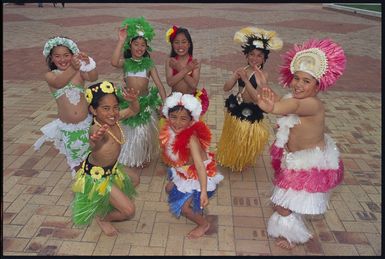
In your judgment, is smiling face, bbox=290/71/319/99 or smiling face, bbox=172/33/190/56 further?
smiling face, bbox=172/33/190/56

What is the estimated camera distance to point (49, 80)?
4.22m

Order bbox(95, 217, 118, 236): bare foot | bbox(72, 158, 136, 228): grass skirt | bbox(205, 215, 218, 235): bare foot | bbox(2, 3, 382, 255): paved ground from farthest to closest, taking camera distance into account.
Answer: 1. bbox(205, 215, 218, 235): bare foot
2. bbox(95, 217, 118, 236): bare foot
3. bbox(2, 3, 382, 255): paved ground
4. bbox(72, 158, 136, 228): grass skirt

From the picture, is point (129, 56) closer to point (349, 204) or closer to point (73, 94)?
point (73, 94)

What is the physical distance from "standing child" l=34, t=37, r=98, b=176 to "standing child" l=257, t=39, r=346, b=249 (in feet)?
7.02

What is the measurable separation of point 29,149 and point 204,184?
3.34 meters

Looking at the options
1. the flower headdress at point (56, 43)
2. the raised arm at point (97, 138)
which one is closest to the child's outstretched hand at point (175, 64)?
the flower headdress at point (56, 43)

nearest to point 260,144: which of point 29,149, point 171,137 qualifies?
point 171,137

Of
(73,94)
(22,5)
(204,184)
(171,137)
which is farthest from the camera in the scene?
(22,5)

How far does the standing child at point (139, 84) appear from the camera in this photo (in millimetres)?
4637

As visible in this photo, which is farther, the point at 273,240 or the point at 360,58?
the point at 360,58

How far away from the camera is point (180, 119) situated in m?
3.54

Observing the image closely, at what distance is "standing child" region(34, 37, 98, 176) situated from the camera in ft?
13.6

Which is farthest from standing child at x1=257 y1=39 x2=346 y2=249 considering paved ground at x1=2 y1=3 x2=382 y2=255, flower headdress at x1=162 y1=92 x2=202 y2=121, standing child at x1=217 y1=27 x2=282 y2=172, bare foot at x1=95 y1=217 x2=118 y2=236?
bare foot at x1=95 y1=217 x2=118 y2=236

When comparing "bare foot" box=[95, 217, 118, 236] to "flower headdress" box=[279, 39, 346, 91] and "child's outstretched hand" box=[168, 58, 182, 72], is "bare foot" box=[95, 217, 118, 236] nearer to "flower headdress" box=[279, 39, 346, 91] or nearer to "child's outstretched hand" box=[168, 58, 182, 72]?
"child's outstretched hand" box=[168, 58, 182, 72]
